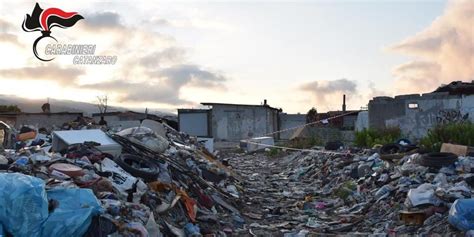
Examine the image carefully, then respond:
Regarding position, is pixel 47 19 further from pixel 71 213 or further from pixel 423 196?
pixel 423 196

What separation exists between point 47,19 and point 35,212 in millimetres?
9520

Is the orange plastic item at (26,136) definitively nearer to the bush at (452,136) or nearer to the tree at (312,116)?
the bush at (452,136)

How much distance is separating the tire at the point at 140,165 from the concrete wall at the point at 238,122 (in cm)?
Answer: 2065

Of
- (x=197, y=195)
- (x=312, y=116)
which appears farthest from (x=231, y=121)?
(x=197, y=195)

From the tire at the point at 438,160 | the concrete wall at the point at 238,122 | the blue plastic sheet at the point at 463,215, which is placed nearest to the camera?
the blue plastic sheet at the point at 463,215

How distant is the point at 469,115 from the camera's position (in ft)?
61.3

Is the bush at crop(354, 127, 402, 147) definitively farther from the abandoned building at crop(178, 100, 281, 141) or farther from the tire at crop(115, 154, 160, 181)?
the abandoned building at crop(178, 100, 281, 141)

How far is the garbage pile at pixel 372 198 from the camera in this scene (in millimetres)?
6531

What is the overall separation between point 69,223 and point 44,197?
0.39m

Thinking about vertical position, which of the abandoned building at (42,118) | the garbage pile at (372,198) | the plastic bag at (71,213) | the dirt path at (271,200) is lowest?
the dirt path at (271,200)

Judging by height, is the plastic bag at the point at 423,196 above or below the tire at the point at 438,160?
below

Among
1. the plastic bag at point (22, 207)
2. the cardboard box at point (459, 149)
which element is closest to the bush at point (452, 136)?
the cardboard box at point (459, 149)

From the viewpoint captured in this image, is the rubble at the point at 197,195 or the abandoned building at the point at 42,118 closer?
the rubble at the point at 197,195

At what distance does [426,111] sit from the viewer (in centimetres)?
1886
